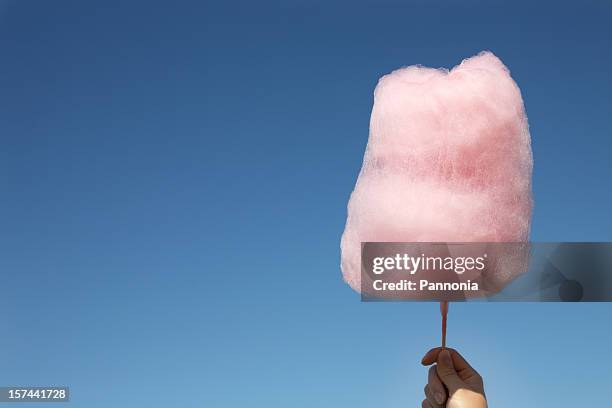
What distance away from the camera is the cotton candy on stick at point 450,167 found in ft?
14.1

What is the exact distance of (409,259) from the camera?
430cm

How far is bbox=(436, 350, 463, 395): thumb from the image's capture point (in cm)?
430

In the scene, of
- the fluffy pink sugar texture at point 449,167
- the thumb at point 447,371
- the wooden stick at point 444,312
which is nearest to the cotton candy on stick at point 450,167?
the fluffy pink sugar texture at point 449,167

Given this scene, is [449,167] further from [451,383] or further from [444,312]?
[451,383]

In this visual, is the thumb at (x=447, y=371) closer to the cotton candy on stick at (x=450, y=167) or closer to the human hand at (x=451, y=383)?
the human hand at (x=451, y=383)

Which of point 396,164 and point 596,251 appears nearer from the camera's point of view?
point 396,164

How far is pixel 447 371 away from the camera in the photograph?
4348 millimetres

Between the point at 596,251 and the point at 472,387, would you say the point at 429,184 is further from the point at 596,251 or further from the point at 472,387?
the point at 596,251

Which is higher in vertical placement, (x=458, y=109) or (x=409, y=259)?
(x=458, y=109)

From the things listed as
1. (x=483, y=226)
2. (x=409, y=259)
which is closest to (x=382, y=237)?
(x=409, y=259)

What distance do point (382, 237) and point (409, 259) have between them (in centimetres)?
20

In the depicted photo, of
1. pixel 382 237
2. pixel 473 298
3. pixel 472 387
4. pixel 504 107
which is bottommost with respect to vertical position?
pixel 472 387

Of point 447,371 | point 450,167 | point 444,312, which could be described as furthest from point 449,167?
point 447,371

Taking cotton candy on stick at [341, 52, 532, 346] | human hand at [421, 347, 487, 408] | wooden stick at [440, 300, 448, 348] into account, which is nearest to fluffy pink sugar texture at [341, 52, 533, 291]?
cotton candy on stick at [341, 52, 532, 346]
